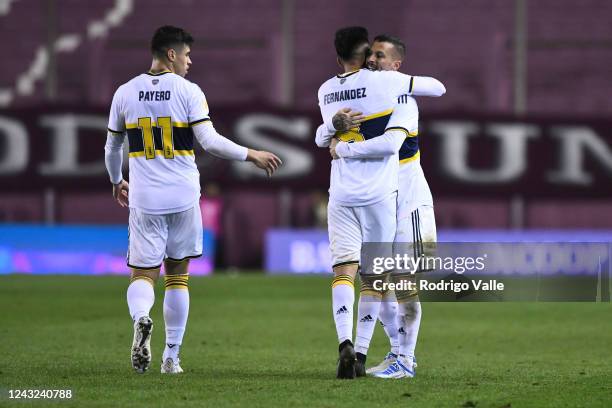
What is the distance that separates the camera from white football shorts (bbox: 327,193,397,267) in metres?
7.62

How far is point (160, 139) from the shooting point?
775 centimetres

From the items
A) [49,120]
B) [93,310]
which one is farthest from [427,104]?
[93,310]

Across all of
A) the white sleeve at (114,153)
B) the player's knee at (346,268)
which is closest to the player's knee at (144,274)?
the white sleeve at (114,153)

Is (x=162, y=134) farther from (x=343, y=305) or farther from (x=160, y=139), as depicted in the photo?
(x=343, y=305)

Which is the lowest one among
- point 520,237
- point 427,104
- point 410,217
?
point 410,217

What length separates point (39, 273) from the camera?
67.6ft

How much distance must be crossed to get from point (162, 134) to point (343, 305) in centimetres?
158

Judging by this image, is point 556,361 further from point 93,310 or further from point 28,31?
point 28,31

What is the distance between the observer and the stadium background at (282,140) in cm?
1673

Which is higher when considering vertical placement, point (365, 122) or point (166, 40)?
point (166, 40)

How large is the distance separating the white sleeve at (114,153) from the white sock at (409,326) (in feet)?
6.89

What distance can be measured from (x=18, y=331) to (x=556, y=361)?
16.6 feet

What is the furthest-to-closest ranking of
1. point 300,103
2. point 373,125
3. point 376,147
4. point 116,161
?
point 300,103
point 116,161
point 373,125
point 376,147

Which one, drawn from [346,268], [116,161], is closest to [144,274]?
[116,161]
